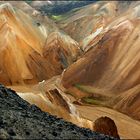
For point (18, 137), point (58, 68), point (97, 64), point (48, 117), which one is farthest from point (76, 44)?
point (18, 137)

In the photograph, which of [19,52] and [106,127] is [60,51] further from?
[106,127]

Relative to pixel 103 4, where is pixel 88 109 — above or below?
above

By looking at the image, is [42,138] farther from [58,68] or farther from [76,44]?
[76,44]

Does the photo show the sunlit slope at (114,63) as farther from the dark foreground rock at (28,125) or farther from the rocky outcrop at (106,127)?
the dark foreground rock at (28,125)

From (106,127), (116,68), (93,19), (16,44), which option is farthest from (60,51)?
(106,127)

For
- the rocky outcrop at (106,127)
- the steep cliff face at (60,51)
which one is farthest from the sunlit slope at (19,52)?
the rocky outcrop at (106,127)

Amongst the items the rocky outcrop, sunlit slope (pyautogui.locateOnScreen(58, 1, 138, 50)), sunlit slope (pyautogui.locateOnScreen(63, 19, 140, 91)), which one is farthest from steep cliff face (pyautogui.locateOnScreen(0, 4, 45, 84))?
the rocky outcrop
